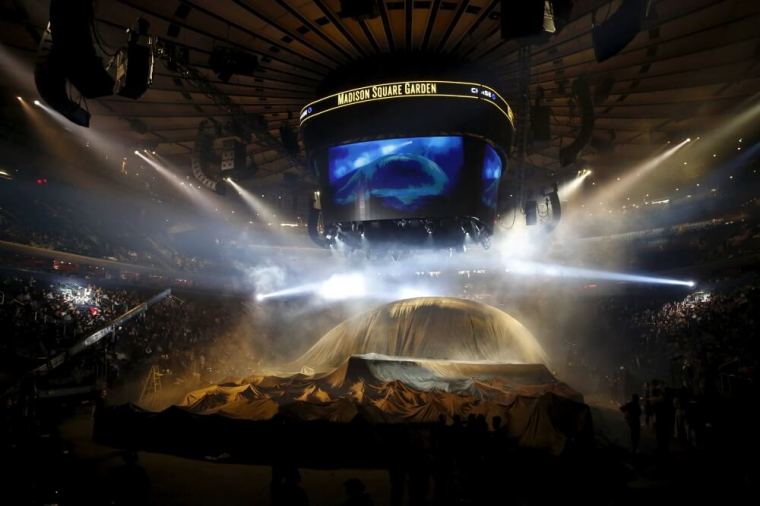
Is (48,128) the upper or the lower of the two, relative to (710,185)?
upper

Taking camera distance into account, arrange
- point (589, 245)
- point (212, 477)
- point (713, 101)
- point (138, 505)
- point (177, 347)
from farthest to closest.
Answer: point (589, 245), point (177, 347), point (713, 101), point (212, 477), point (138, 505)

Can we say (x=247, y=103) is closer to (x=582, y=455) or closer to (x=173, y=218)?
(x=582, y=455)

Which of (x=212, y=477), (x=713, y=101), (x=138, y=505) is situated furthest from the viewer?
(x=713, y=101)

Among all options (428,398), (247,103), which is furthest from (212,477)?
(247,103)

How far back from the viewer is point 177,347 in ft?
58.8

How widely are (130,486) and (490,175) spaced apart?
11.0 metres

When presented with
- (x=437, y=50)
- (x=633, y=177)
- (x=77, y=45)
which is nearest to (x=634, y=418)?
(x=437, y=50)

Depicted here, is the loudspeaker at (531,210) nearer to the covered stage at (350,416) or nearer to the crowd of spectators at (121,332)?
the covered stage at (350,416)

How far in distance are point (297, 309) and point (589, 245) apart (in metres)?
18.3

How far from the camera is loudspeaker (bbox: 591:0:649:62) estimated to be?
6.90 m

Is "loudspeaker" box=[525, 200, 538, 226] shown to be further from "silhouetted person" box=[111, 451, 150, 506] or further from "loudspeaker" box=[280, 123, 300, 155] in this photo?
"silhouetted person" box=[111, 451, 150, 506]

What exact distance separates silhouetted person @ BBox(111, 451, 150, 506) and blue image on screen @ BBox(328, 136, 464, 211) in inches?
322

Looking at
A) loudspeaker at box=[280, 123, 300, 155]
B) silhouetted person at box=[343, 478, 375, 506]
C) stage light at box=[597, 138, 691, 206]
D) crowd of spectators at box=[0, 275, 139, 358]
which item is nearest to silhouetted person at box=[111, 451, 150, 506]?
silhouetted person at box=[343, 478, 375, 506]

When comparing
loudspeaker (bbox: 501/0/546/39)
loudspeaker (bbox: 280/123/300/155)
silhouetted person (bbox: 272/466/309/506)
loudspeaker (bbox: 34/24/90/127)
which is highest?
loudspeaker (bbox: 280/123/300/155)
